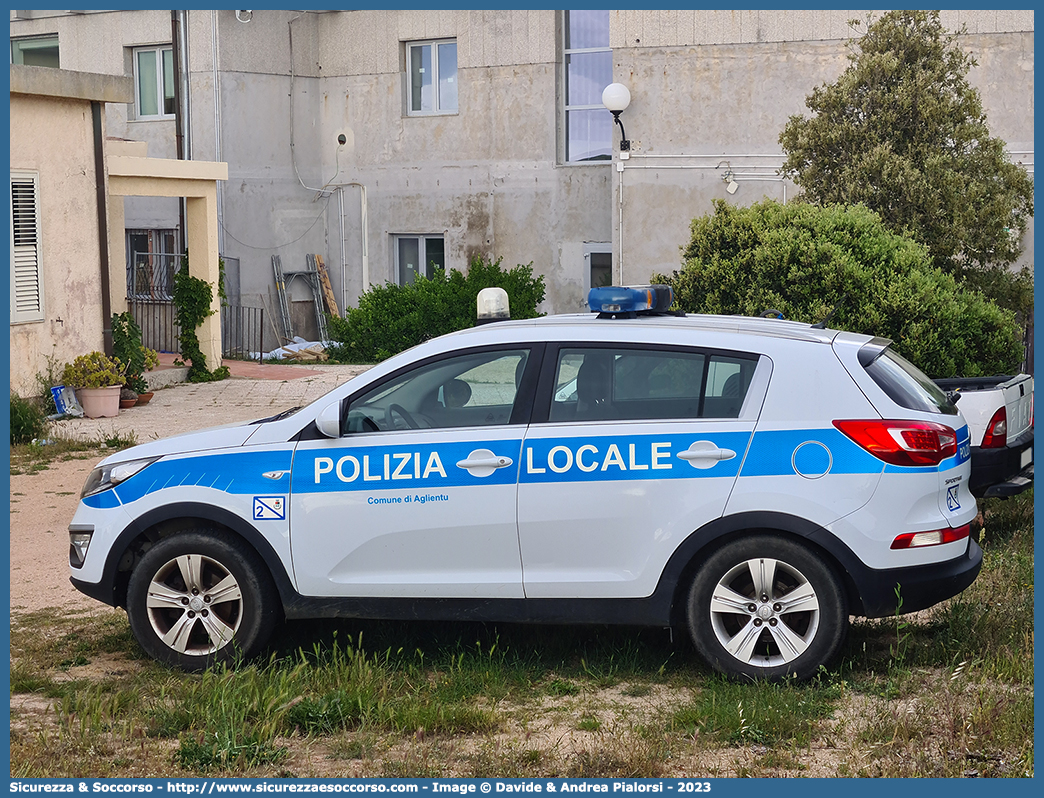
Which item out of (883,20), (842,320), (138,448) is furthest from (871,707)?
(883,20)

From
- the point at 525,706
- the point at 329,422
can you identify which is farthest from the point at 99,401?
the point at 525,706

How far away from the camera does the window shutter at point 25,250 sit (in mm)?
13844

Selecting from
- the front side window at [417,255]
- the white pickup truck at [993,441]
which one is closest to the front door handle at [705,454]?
the white pickup truck at [993,441]

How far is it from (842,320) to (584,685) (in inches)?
279

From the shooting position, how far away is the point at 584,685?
214 inches

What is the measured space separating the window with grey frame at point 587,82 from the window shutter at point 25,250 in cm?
1093

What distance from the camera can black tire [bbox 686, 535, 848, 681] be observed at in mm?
5152

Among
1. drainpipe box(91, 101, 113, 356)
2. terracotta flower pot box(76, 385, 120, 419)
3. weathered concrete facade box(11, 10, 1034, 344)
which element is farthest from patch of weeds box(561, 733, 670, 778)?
weathered concrete facade box(11, 10, 1034, 344)

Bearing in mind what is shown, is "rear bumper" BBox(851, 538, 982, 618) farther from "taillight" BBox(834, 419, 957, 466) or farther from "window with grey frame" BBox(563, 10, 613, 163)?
"window with grey frame" BBox(563, 10, 613, 163)

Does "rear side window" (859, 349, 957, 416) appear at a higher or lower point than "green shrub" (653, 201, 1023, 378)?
lower

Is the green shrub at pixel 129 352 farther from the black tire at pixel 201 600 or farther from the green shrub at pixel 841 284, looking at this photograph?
the black tire at pixel 201 600

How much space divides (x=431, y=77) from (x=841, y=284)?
14.3 meters

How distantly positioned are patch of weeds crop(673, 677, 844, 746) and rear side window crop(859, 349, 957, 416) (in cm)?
125

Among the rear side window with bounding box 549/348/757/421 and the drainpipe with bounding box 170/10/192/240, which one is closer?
the rear side window with bounding box 549/348/757/421
